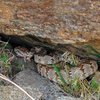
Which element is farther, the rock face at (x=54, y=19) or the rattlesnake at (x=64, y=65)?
the rattlesnake at (x=64, y=65)

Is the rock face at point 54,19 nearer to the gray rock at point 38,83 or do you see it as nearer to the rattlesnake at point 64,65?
the rattlesnake at point 64,65

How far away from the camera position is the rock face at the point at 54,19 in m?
3.25

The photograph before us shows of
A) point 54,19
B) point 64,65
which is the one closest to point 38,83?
point 64,65

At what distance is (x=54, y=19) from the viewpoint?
3.41 meters

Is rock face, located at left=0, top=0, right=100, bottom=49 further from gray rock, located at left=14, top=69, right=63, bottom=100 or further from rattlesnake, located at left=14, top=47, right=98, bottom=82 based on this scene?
gray rock, located at left=14, top=69, right=63, bottom=100

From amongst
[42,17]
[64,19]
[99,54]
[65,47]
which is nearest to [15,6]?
[42,17]

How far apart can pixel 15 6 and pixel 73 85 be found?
1169 millimetres

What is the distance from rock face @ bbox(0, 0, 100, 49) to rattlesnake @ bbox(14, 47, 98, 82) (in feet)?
1.50

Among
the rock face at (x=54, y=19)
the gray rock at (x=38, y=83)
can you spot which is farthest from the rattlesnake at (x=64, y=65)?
the rock face at (x=54, y=19)

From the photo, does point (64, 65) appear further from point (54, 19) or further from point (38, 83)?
point (54, 19)

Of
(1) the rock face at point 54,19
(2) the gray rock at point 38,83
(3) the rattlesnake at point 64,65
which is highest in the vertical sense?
(1) the rock face at point 54,19

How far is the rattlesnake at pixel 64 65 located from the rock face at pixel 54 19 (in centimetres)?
46

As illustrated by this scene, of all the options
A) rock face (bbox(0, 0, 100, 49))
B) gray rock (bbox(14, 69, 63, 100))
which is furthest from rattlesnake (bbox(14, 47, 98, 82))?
rock face (bbox(0, 0, 100, 49))

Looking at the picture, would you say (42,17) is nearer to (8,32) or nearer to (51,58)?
(8,32)
